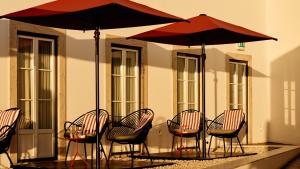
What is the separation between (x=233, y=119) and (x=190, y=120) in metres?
0.90

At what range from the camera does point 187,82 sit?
1349 centimetres

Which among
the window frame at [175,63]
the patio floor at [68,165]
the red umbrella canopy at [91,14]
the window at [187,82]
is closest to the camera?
the red umbrella canopy at [91,14]

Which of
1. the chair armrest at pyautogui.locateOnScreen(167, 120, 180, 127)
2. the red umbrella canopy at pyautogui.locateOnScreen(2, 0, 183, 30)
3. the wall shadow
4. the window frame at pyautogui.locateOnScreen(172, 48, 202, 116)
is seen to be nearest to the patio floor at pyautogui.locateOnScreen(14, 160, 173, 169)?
the red umbrella canopy at pyautogui.locateOnScreen(2, 0, 183, 30)

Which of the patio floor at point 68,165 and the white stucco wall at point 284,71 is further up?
the white stucco wall at point 284,71

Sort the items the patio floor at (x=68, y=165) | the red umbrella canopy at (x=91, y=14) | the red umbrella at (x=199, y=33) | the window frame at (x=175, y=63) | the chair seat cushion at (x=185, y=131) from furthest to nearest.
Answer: the window frame at (x=175, y=63) → the chair seat cushion at (x=185, y=131) → the red umbrella at (x=199, y=33) → the patio floor at (x=68, y=165) → the red umbrella canopy at (x=91, y=14)

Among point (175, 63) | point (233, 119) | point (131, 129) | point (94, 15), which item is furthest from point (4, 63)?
point (233, 119)

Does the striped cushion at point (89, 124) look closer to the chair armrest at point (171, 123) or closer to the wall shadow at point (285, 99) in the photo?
the chair armrest at point (171, 123)

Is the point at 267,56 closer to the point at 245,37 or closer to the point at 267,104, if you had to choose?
the point at 267,104

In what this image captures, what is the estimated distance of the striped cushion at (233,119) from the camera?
40.2 feet

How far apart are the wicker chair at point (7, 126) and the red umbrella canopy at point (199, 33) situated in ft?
8.90

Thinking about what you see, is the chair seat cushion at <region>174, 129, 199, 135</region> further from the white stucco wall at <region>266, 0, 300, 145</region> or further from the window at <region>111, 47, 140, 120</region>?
the white stucco wall at <region>266, 0, 300, 145</region>

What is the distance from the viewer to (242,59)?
15695 mm

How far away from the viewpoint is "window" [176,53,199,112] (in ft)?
43.8

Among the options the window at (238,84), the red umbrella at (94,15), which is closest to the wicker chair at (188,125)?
the window at (238,84)
